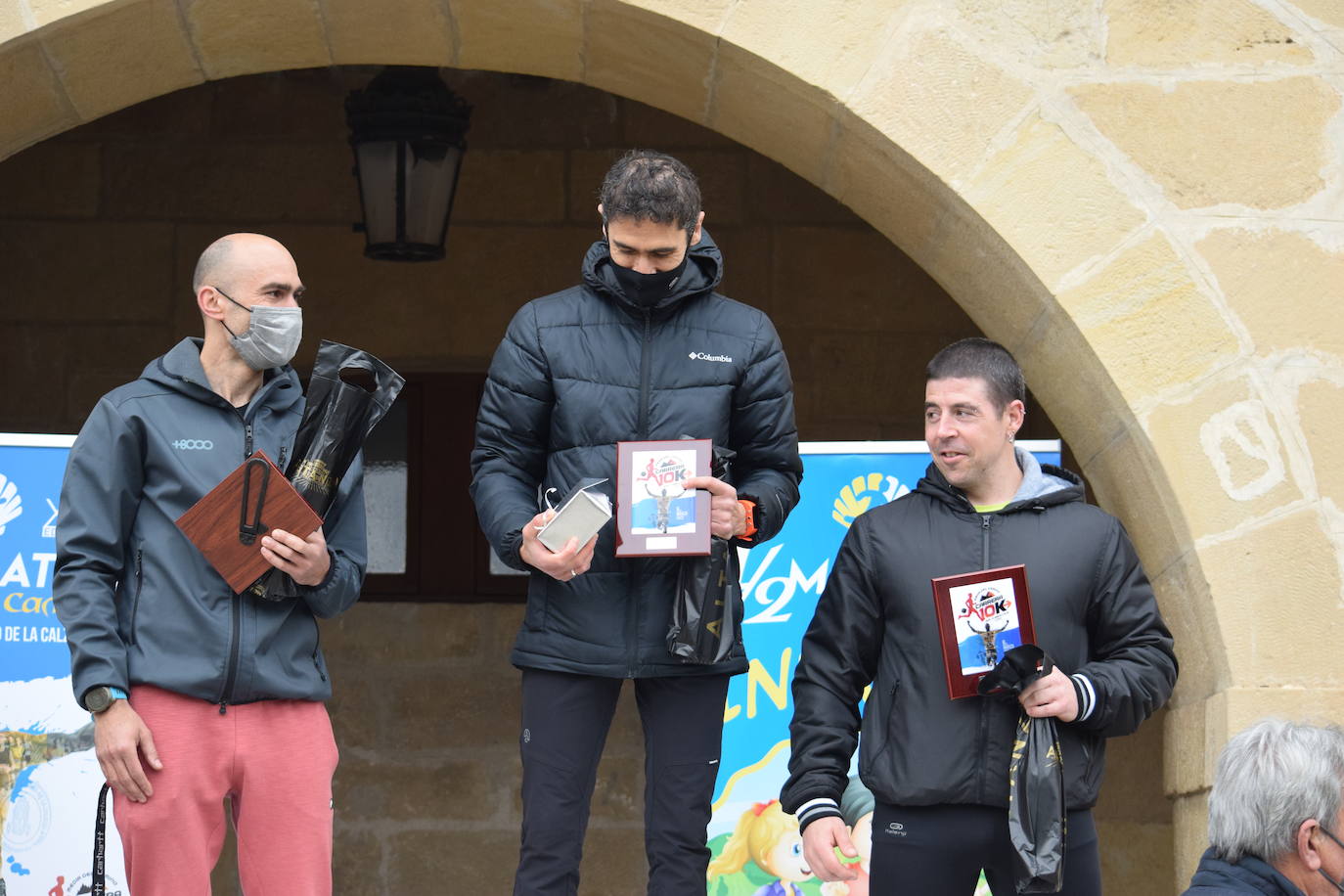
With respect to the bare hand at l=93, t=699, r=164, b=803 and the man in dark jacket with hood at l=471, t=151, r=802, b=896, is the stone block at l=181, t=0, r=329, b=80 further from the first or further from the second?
the bare hand at l=93, t=699, r=164, b=803

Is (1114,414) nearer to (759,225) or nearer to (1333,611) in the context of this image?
(1333,611)

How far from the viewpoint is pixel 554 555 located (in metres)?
3.41

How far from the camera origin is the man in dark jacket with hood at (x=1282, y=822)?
2.86 meters

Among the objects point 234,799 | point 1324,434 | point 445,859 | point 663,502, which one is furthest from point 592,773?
point 445,859

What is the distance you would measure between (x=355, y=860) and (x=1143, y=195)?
130 inches

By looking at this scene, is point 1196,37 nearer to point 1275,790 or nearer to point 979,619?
point 979,619

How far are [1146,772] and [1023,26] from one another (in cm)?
272

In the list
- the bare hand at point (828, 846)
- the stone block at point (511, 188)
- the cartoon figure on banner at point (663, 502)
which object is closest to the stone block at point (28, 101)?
the stone block at point (511, 188)

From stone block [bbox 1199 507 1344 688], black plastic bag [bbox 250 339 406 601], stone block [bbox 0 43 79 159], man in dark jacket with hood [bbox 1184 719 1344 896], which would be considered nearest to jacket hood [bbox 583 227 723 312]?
black plastic bag [bbox 250 339 406 601]

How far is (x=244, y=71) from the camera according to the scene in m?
4.67

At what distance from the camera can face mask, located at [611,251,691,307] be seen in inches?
144

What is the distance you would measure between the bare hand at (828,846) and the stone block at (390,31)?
2.13 meters

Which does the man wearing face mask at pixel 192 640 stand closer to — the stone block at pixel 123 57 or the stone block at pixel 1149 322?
the stone block at pixel 123 57

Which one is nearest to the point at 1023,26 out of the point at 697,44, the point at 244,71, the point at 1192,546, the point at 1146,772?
the point at 697,44
